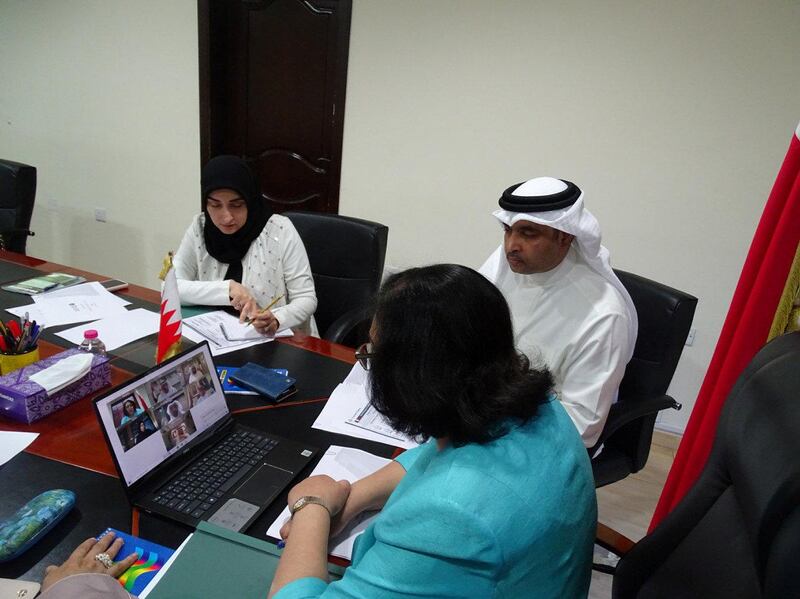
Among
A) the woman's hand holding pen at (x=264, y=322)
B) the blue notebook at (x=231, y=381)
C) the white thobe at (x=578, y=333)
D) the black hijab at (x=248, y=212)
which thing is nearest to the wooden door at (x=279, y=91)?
the black hijab at (x=248, y=212)

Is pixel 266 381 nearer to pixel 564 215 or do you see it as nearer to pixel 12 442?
pixel 12 442

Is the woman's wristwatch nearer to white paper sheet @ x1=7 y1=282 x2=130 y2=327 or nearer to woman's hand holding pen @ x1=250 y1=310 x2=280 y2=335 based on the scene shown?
woman's hand holding pen @ x1=250 y1=310 x2=280 y2=335

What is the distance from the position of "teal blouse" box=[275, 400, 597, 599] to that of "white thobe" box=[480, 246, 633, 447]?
25.0 inches

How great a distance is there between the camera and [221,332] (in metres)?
1.58

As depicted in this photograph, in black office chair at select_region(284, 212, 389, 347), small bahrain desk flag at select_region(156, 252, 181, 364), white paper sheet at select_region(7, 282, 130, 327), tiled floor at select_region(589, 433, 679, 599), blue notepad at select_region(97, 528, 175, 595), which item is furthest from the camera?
black office chair at select_region(284, 212, 389, 347)

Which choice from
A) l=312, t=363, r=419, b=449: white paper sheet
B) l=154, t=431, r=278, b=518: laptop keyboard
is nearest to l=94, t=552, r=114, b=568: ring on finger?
l=154, t=431, r=278, b=518: laptop keyboard

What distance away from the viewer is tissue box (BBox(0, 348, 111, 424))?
1064 millimetres

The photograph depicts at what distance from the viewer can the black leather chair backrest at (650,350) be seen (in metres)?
1.48

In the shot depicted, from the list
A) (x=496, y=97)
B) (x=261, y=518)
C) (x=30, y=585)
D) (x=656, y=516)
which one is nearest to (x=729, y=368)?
(x=656, y=516)

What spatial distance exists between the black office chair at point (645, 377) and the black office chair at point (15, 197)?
293cm

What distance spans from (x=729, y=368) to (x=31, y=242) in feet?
15.4

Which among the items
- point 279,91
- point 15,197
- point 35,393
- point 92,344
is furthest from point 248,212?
point 15,197

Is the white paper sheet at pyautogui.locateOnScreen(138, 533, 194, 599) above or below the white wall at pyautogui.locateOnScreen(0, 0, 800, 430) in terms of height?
below

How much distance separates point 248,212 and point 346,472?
4.10 ft
